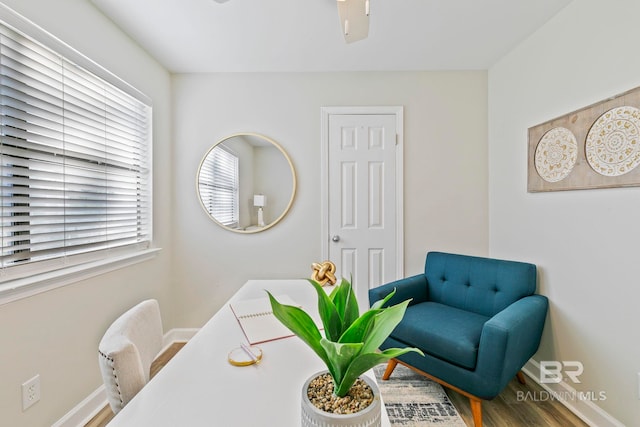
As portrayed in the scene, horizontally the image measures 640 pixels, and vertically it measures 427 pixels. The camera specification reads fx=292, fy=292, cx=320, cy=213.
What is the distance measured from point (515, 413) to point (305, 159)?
7.71 ft

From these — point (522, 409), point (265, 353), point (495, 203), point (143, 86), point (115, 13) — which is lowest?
point (522, 409)

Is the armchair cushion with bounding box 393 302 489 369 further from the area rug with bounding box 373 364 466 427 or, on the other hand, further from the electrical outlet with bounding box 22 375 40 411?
the electrical outlet with bounding box 22 375 40 411

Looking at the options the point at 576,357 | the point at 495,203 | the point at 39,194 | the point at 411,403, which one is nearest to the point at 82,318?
the point at 39,194

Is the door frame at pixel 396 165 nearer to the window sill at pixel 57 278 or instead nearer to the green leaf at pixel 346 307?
the window sill at pixel 57 278

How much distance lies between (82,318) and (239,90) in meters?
2.10

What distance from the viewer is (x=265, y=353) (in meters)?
1.00

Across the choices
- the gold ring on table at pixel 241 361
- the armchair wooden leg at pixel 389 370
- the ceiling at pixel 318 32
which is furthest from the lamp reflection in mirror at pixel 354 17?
the armchair wooden leg at pixel 389 370

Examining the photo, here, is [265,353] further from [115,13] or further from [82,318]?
[115,13]

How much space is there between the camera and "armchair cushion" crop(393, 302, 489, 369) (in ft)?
5.37

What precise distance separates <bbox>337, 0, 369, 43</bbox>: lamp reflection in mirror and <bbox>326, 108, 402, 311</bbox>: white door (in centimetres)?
114

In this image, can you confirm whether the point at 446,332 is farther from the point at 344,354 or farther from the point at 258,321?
the point at 344,354

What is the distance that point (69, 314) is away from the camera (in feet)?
5.29

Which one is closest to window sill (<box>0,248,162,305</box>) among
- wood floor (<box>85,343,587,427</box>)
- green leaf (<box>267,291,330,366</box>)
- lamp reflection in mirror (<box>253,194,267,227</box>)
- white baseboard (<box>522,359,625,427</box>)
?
wood floor (<box>85,343,587,427</box>)

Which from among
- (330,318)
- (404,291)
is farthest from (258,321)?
(404,291)
